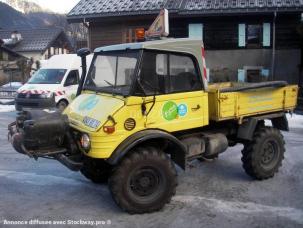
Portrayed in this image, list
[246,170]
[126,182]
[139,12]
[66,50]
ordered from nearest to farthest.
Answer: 1. [126,182]
2. [246,170]
3. [139,12]
4. [66,50]

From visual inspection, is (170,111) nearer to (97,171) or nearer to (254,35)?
(97,171)

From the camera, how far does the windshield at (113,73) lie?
522cm

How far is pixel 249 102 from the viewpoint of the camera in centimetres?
617

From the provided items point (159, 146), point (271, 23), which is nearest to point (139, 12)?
point (271, 23)

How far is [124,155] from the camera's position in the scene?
4.96 meters

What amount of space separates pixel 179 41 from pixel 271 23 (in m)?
15.7

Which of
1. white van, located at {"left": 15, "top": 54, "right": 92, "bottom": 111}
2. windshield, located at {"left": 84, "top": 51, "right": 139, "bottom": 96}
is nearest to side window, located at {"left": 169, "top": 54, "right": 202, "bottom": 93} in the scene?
windshield, located at {"left": 84, "top": 51, "right": 139, "bottom": 96}

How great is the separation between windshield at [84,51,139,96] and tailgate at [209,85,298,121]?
131 cm

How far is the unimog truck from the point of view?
489cm

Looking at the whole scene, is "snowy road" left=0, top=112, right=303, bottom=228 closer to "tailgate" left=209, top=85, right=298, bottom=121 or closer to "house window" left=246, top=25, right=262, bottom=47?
"tailgate" left=209, top=85, right=298, bottom=121

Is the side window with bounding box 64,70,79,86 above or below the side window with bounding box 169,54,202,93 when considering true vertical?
below

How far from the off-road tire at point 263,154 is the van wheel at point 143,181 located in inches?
66.6

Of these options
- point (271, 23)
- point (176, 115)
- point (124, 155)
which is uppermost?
point (271, 23)

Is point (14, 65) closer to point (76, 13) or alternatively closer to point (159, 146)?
point (76, 13)
